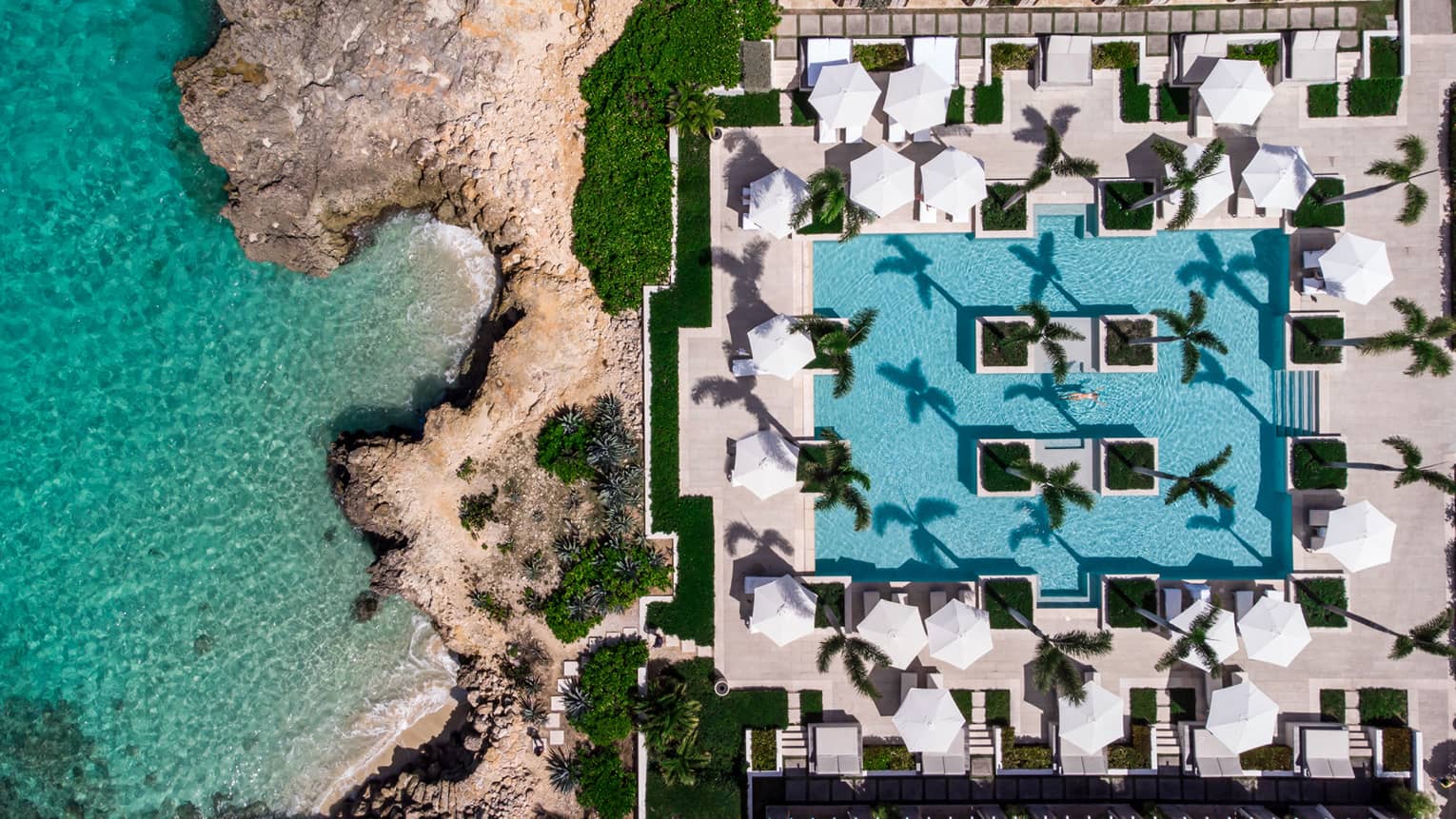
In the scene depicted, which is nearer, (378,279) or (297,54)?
(297,54)

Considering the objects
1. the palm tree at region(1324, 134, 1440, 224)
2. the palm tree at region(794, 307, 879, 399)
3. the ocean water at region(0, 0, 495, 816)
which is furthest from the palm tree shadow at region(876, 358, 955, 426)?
the ocean water at region(0, 0, 495, 816)

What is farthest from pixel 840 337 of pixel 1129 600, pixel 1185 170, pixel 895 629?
pixel 1129 600

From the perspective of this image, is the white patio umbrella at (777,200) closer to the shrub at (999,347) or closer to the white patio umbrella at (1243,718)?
the shrub at (999,347)

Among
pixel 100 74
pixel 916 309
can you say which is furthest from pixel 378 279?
pixel 916 309

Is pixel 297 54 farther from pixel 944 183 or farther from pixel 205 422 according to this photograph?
pixel 944 183

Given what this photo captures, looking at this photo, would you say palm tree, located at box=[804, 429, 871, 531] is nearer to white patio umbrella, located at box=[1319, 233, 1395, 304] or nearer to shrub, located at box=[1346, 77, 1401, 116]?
white patio umbrella, located at box=[1319, 233, 1395, 304]

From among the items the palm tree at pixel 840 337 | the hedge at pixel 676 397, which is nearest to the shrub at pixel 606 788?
the hedge at pixel 676 397
